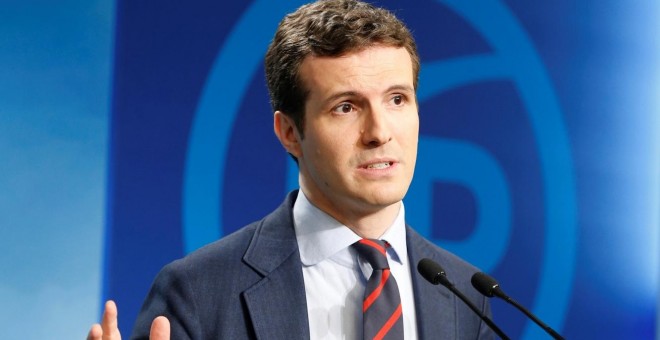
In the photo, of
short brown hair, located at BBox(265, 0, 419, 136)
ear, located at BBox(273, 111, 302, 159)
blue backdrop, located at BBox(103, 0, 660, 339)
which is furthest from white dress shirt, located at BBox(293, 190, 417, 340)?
blue backdrop, located at BBox(103, 0, 660, 339)

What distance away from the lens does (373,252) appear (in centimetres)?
223

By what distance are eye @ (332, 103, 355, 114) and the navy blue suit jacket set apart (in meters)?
0.31

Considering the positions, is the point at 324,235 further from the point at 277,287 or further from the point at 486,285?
the point at 486,285

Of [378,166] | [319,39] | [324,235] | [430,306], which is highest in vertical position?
[319,39]

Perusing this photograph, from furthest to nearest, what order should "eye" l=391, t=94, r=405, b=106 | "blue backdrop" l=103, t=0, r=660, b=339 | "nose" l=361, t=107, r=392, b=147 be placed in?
"blue backdrop" l=103, t=0, r=660, b=339, "eye" l=391, t=94, r=405, b=106, "nose" l=361, t=107, r=392, b=147

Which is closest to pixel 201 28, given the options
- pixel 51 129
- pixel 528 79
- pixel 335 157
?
pixel 51 129

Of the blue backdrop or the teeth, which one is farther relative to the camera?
the blue backdrop

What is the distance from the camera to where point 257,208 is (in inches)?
136

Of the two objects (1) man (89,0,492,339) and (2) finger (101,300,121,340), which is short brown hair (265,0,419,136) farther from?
(2) finger (101,300,121,340)

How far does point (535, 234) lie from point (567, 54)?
670 mm

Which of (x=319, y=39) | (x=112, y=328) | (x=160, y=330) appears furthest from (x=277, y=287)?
(x=319, y=39)

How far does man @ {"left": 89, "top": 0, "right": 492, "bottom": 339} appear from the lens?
2162 mm

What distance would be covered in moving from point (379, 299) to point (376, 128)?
14.7 inches

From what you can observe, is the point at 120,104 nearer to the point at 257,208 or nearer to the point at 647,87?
the point at 257,208
